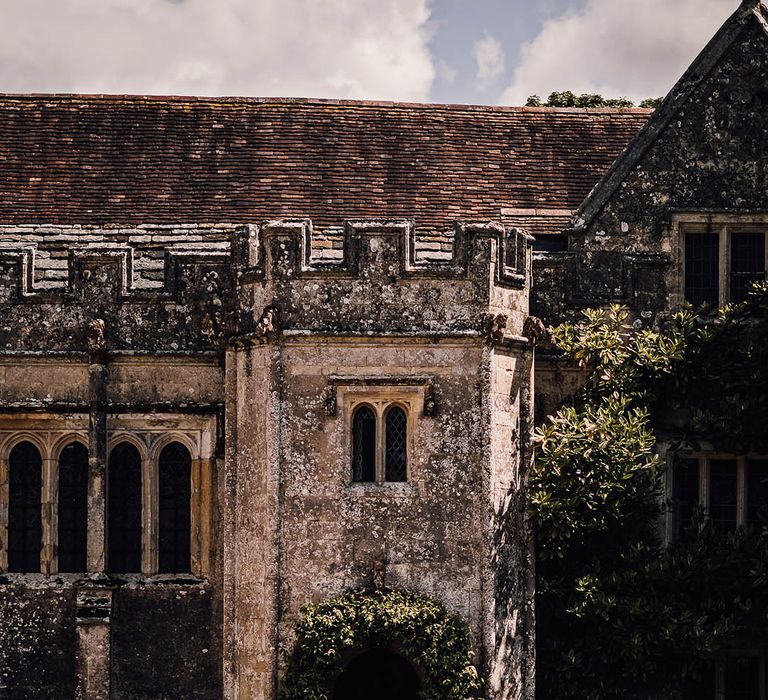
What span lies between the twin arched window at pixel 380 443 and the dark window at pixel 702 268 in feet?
14.6

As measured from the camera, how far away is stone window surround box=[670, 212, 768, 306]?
67.2 feet

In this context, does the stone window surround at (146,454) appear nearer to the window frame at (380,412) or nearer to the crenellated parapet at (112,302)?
the crenellated parapet at (112,302)

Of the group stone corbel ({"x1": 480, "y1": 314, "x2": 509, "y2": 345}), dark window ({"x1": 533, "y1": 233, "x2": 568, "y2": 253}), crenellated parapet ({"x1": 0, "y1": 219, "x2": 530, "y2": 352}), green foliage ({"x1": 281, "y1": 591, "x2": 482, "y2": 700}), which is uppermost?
dark window ({"x1": 533, "y1": 233, "x2": 568, "y2": 253})

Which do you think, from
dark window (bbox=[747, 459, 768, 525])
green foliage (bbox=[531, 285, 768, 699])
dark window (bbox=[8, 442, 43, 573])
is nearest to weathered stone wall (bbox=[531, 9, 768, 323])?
green foliage (bbox=[531, 285, 768, 699])

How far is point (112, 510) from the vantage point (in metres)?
20.0

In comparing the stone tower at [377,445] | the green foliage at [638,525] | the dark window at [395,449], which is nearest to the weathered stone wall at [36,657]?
the stone tower at [377,445]

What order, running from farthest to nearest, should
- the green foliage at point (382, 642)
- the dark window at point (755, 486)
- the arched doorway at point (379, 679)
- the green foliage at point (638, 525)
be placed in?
the dark window at point (755, 486), the green foliage at point (638, 525), the arched doorway at point (379, 679), the green foliage at point (382, 642)

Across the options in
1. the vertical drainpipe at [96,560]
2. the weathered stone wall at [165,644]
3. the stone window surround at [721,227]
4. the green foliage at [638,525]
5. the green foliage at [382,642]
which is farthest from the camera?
the stone window surround at [721,227]

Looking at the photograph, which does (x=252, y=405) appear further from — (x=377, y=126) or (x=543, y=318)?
(x=377, y=126)

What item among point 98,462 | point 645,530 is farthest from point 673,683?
point 98,462

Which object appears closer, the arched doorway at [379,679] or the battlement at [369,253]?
the battlement at [369,253]

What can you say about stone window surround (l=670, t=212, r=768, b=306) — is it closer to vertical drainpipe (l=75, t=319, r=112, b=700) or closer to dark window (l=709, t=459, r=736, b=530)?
dark window (l=709, t=459, r=736, b=530)

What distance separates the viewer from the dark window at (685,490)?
2027cm

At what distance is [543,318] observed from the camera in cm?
2014
